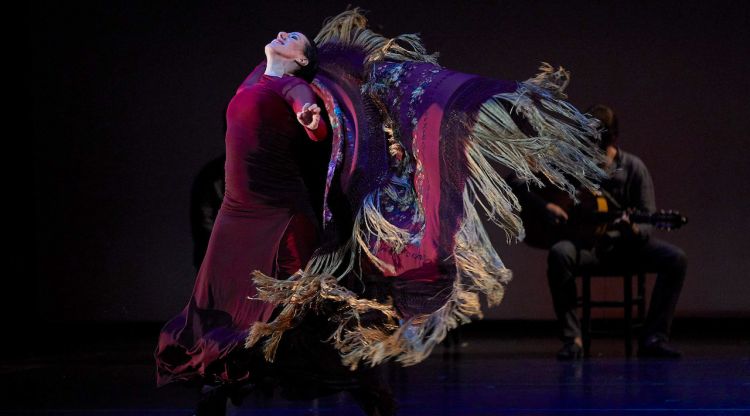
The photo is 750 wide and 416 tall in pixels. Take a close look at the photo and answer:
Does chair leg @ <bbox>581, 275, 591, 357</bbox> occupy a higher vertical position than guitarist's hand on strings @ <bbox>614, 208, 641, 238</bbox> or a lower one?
lower

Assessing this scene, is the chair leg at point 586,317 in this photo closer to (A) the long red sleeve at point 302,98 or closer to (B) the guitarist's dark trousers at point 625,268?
(B) the guitarist's dark trousers at point 625,268

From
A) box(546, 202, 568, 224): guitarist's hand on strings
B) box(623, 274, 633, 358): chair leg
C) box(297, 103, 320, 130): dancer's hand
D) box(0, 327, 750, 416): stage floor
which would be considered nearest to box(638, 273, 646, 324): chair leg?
box(623, 274, 633, 358): chair leg

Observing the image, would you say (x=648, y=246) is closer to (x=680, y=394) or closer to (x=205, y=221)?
(x=680, y=394)

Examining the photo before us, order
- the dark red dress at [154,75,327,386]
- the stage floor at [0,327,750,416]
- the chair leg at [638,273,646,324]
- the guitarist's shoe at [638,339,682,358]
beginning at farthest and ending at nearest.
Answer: the chair leg at [638,273,646,324], the guitarist's shoe at [638,339,682,358], the stage floor at [0,327,750,416], the dark red dress at [154,75,327,386]

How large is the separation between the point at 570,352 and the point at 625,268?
50 cm

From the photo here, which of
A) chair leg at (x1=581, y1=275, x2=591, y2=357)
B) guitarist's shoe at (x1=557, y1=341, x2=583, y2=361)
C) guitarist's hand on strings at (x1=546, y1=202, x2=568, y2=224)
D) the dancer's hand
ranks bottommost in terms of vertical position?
guitarist's shoe at (x1=557, y1=341, x2=583, y2=361)

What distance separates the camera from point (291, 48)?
2.63 meters

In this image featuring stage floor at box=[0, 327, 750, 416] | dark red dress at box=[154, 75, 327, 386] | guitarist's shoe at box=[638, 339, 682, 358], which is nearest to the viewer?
dark red dress at box=[154, 75, 327, 386]

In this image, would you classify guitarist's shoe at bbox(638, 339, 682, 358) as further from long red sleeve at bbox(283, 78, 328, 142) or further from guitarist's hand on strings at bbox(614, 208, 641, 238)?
long red sleeve at bbox(283, 78, 328, 142)

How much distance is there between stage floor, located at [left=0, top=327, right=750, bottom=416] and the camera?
3484 millimetres

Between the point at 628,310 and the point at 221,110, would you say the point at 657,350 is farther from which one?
the point at 221,110

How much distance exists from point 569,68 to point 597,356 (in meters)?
1.68

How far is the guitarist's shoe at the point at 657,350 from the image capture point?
4.83 m

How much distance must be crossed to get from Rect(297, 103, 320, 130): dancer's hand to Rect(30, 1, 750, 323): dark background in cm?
342
